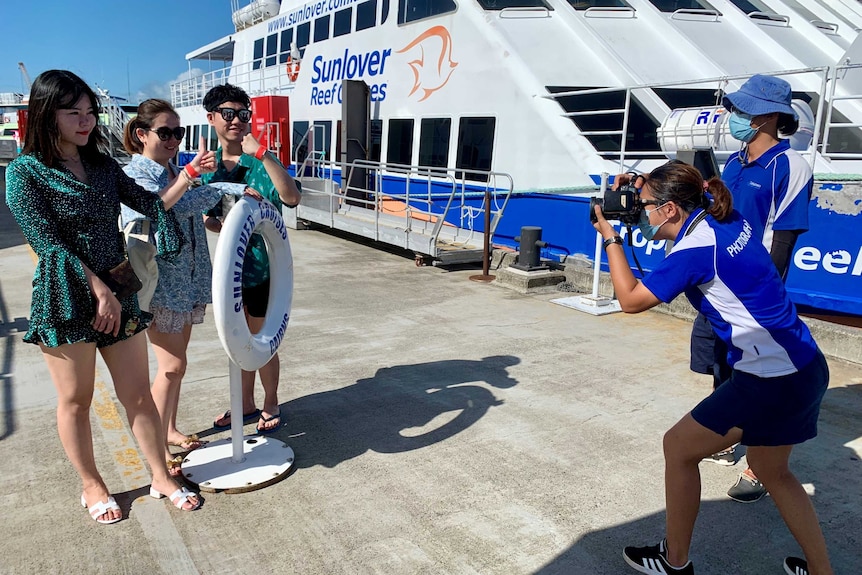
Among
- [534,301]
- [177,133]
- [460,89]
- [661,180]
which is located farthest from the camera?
[460,89]

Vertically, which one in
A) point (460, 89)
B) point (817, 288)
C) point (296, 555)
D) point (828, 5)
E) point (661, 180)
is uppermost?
point (828, 5)

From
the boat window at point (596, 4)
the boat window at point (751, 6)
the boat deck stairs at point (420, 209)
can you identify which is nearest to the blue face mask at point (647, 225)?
the boat deck stairs at point (420, 209)

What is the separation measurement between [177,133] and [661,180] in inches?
89.3

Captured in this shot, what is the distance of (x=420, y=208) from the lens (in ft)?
35.7

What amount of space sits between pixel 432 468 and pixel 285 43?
48.8ft

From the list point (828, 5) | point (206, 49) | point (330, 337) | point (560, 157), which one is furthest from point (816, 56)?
point (206, 49)

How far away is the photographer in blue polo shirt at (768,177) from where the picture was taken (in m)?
3.12

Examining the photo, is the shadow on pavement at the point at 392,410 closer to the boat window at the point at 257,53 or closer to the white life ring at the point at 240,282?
the white life ring at the point at 240,282

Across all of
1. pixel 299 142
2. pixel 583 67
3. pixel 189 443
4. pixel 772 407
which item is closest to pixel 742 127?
pixel 772 407

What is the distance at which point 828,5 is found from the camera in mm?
10336

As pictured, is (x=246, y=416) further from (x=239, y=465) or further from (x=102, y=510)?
(x=102, y=510)

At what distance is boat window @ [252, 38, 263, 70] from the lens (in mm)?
17484

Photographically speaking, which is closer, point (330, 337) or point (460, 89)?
point (330, 337)

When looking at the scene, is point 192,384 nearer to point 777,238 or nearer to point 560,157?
point 777,238
